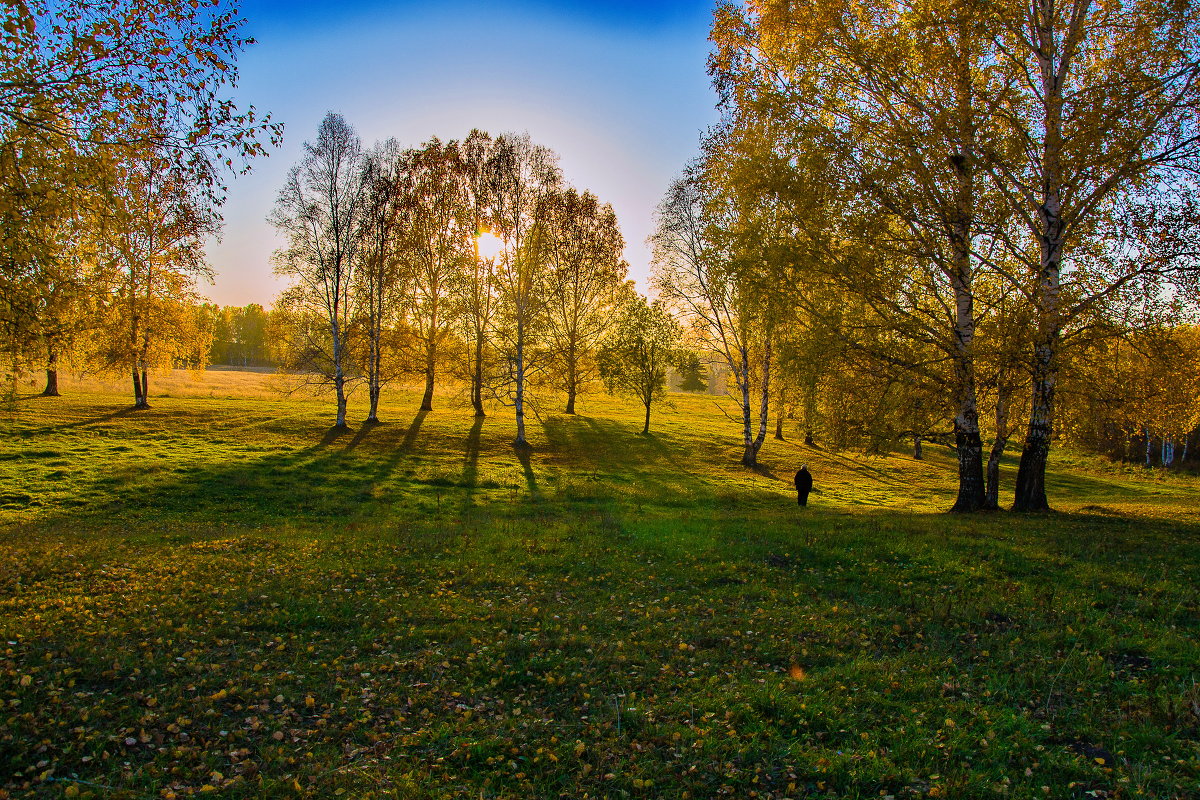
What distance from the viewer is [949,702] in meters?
6.66

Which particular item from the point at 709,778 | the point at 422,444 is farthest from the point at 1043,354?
the point at 422,444

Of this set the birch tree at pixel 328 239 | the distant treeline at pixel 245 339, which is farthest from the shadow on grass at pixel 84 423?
the distant treeline at pixel 245 339

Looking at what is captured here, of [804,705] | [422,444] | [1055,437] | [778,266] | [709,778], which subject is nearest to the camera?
[709,778]

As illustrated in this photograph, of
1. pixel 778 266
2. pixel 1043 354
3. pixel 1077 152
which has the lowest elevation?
pixel 1043 354

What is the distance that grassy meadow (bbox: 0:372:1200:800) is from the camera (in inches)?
217

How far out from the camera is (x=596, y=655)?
8211mm

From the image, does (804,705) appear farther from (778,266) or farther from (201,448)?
(201,448)

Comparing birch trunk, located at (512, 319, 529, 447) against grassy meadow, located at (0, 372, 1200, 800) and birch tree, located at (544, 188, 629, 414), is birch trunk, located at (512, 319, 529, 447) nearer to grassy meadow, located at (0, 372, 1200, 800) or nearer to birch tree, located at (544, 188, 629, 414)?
birch tree, located at (544, 188, 629, 414)

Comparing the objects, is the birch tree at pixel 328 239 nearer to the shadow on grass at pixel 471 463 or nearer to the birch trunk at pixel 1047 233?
the shadow on grass at pixel 471 463

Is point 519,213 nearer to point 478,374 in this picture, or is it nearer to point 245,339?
point 478,374

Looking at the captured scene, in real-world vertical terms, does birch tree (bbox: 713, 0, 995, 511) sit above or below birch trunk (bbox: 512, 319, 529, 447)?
above

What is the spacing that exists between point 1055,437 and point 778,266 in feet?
35.8

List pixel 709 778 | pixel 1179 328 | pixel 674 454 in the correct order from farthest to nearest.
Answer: pixel 674 454 → pixel 1179 328 → pixel 709 778

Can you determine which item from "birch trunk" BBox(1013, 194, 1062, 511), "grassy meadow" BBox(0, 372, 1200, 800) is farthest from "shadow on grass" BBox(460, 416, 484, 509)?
"birch trunk" BBox(1013, 194, 1062, 511)
